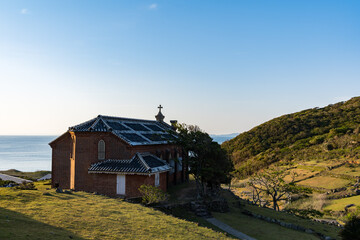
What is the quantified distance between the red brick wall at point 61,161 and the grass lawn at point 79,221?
10.7 metres

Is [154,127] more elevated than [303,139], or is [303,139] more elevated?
[154,127]

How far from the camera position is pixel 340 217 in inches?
1442

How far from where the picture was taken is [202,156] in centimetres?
3038

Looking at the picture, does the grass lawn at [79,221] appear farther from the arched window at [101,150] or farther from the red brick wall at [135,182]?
the arched window at [101,150]

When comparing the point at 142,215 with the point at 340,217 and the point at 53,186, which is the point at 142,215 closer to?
the point at 53,186

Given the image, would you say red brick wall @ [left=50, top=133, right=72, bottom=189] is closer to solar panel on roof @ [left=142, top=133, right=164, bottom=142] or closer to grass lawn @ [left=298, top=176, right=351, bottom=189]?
solar panel on roof @ [left=142, top=133, right=164, bottom=142]

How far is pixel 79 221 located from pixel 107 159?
14.1 metres

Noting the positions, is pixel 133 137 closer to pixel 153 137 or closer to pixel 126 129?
pixel 126 129

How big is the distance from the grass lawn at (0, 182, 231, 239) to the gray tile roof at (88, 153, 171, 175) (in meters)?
5.19

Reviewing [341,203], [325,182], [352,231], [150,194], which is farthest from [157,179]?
[325,182]

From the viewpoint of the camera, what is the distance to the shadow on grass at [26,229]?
11.4 meters

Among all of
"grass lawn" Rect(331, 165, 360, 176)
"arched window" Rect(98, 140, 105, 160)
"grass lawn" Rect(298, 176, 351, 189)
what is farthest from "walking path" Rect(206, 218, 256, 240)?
"grass lawn" Rect(331, 165, 360, 176)

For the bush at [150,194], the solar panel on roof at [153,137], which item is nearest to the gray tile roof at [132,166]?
the bush at [150,194]

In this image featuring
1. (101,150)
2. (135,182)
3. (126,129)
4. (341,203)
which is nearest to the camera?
(135,182)
